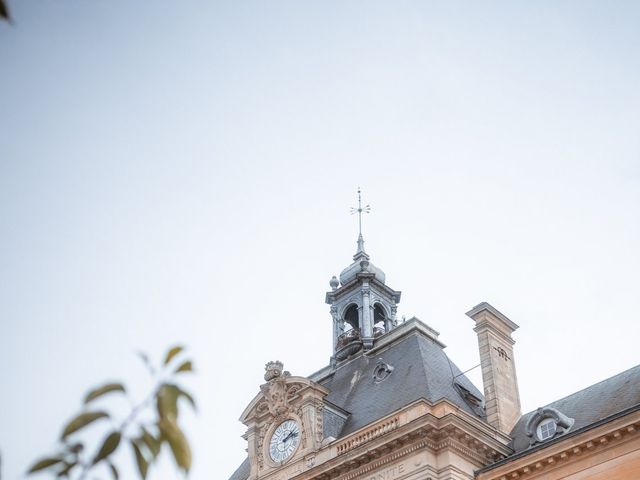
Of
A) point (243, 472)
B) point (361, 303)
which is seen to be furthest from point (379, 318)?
point (243, 472)

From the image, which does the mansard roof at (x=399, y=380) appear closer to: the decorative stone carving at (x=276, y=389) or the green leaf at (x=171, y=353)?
the decorative stone carving at (x=276, y=389)

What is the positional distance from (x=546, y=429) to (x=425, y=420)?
360 cm

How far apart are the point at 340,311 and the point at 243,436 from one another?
7.84 m

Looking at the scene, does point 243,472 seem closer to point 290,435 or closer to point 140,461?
point 290,435

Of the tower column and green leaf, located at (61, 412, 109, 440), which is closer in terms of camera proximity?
green leaf, located at (61, 412, 109, 440)

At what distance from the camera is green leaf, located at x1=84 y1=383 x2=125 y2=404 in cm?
415

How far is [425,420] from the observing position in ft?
79.9

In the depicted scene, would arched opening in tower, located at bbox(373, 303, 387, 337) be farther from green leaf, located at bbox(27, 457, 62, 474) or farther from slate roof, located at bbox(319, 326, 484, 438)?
green leaf, located at bbox(27, 457, 62, 474)

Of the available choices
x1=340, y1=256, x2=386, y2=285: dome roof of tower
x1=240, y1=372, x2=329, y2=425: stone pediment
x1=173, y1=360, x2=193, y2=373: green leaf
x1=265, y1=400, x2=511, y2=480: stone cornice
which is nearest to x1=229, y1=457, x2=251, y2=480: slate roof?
x1=240, y1=372, x2=329, y2=425: stone pediment

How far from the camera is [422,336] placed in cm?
3116

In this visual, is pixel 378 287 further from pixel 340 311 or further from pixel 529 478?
pixel 529 478

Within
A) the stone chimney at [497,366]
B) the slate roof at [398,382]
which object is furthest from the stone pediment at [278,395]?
the stone chimney at [497,366]

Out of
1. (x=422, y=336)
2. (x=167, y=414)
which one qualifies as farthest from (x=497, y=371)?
(x=167, y=414)

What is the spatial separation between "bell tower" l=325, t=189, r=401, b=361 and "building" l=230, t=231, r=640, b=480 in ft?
0.63
